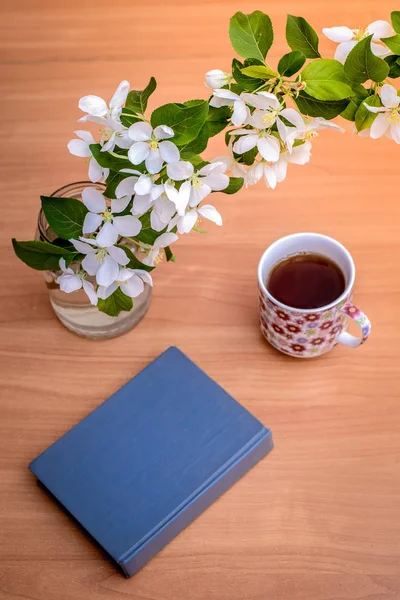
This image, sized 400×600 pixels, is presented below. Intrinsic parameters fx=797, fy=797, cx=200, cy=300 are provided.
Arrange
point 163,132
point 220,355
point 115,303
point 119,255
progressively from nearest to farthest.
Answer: point 163,132 < point 119,255 < point 115,303 < point 220,355

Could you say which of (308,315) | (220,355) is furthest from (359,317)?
(220,355)

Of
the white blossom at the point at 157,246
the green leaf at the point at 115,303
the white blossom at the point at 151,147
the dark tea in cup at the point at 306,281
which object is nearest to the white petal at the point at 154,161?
the white blossom at the point at 151,147

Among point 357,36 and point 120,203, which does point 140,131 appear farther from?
point 357,36

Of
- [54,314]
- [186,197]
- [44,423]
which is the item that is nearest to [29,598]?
[44,423]

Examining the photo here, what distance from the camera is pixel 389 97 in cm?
66

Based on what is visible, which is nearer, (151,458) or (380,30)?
(380,30)

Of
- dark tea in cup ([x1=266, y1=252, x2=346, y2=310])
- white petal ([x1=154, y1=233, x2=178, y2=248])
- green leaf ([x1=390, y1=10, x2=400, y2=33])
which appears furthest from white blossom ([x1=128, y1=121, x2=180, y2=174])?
dark tea in cup ([x1=266, y1=252, x2=346, y2=310])

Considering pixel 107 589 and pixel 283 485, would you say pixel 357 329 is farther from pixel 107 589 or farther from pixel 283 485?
pixel 107 589

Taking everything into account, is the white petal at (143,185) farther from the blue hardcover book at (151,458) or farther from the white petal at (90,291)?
the blue hardcover book at (151,458)

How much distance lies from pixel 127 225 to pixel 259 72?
0.17 meters

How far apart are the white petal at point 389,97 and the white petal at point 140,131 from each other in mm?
198

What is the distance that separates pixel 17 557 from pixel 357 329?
0.45 m

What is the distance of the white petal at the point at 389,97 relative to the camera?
652 millimetres

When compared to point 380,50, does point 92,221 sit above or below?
below
